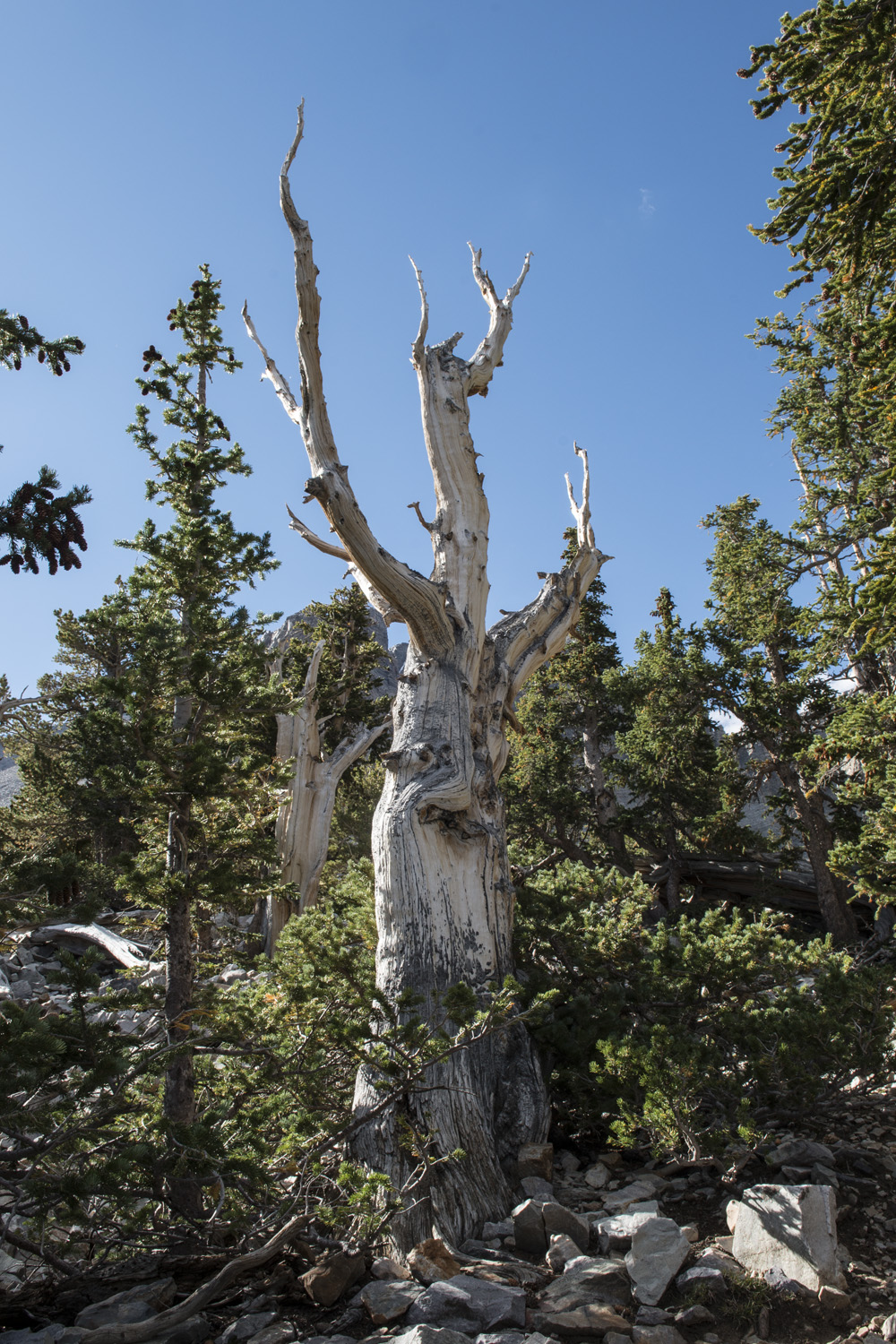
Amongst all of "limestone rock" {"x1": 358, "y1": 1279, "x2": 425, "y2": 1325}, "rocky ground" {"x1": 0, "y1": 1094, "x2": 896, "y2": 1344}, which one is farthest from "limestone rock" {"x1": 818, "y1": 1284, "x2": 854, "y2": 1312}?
"limestone rock" {"x1": 358, "y1": 1279, "x2": 425, "y2": 1325}

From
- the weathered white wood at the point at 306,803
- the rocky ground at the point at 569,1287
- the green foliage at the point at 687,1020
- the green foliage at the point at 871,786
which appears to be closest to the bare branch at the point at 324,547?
the green foliage at the point at 687,1020

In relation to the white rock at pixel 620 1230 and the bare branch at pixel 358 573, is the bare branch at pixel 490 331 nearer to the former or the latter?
the bare branch at pixel 358 573

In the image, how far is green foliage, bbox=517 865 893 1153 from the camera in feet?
13.3

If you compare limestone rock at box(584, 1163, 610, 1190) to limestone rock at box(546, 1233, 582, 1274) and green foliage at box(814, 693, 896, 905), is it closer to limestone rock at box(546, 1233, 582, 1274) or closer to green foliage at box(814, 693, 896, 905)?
limestone rock at box(546, 1233, 582, 1274)

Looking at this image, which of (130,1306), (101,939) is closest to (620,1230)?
(130,1306)

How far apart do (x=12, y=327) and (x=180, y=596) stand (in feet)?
8.98

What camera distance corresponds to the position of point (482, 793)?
5.89 metres

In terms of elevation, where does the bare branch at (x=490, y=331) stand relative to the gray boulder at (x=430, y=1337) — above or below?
above

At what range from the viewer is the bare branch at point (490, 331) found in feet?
26.1

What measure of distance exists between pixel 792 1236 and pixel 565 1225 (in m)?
1.02

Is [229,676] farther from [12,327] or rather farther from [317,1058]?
[317,1058]

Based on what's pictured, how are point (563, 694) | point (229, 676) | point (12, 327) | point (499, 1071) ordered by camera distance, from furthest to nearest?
point (563, 694)
point (229, 676)
point (12, 327)
point (499, 1071)

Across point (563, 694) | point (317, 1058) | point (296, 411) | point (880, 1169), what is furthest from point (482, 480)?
point (563, 694)

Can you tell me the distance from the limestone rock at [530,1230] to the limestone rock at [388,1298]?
2.49ft
